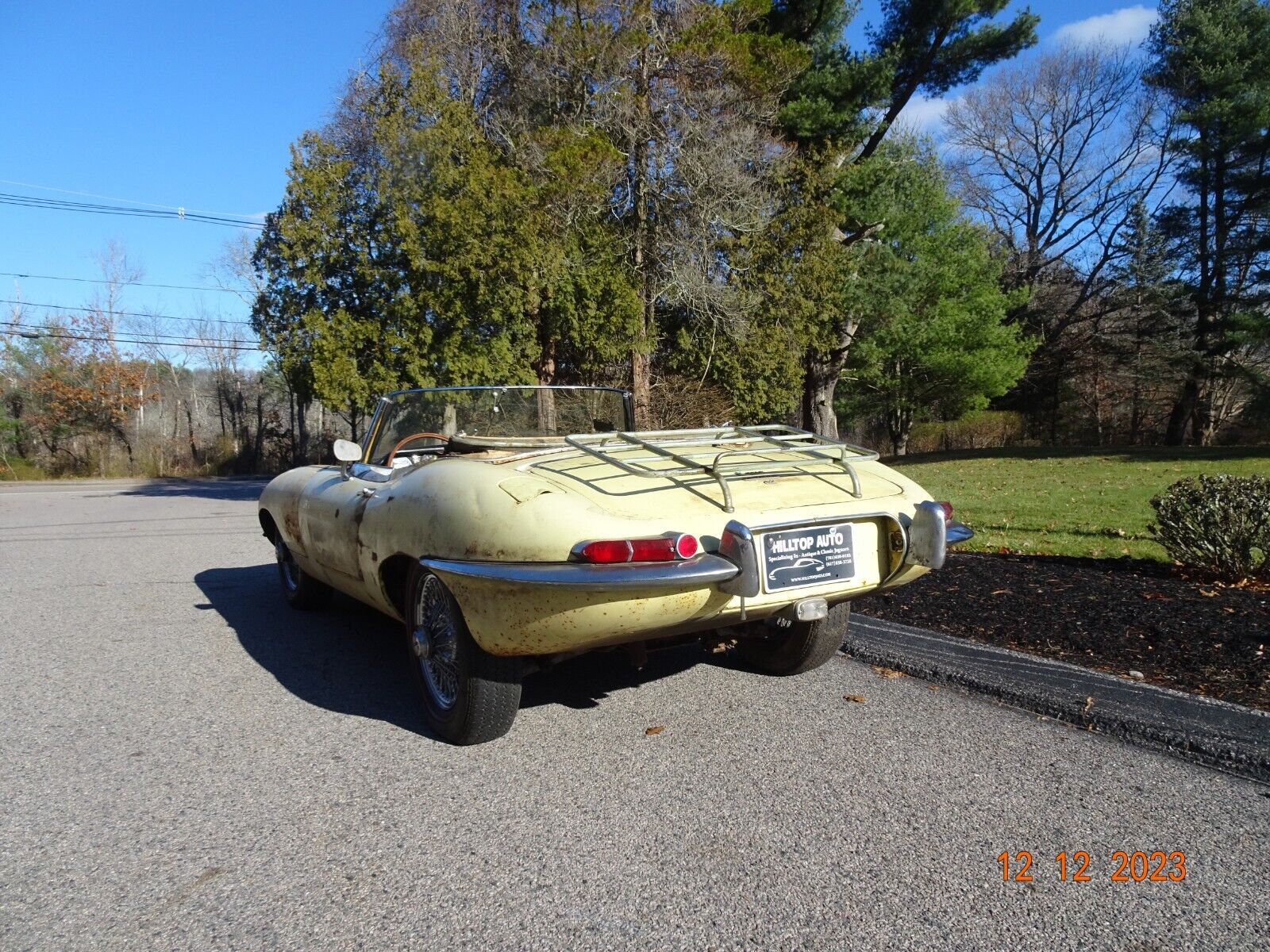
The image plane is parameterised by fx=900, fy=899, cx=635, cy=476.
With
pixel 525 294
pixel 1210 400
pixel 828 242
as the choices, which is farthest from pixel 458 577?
pixel 1210 400

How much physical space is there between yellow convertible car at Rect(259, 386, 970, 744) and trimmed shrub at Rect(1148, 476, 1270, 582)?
3.37 meters

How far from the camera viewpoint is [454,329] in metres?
15.8

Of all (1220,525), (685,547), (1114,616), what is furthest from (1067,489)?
(685,547)

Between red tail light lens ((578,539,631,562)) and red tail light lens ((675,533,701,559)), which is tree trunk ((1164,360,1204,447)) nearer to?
red tail light lens ((675,533,701,559))

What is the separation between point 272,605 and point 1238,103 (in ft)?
95.5

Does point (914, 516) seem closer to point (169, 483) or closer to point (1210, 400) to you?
point (169, 483)

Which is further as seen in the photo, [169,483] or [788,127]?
[169,483]

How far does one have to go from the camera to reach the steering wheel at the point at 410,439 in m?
4.91

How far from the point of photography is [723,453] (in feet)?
12.8

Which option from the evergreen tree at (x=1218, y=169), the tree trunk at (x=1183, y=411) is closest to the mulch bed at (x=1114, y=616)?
the evergreen tree at (x=1218, y=169)

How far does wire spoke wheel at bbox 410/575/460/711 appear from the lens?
366 cm

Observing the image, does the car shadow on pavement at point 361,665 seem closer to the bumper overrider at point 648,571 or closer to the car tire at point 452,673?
the car tire at point 452,673
